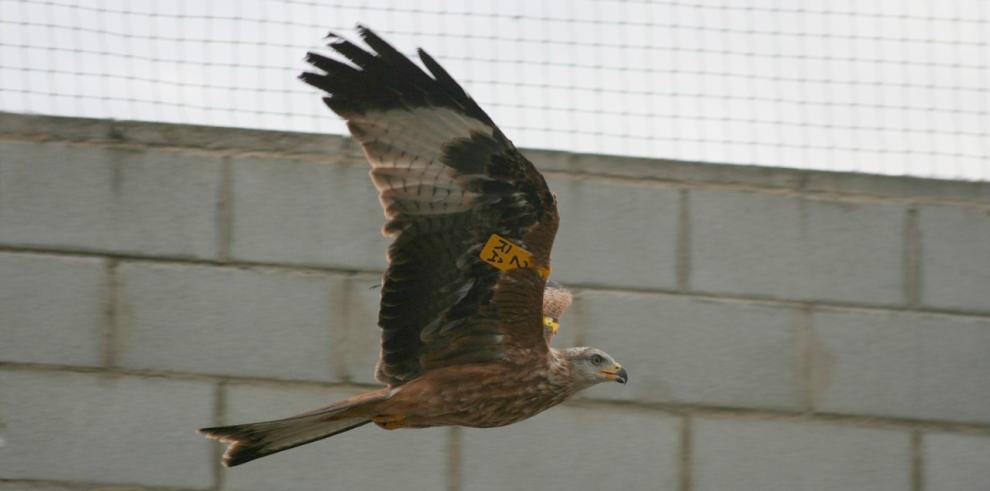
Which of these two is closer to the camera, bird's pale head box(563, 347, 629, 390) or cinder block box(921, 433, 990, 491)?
bird's pale head box(563, 347, 629, 390)

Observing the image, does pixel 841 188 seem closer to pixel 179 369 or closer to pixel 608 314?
pixel 608 314

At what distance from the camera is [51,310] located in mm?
6816

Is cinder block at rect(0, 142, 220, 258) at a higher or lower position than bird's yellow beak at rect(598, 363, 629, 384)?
higher

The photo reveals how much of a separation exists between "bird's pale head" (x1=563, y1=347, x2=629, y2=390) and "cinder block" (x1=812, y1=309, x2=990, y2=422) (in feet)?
4.57

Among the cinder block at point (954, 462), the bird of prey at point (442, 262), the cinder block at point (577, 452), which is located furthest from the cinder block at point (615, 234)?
the cinder block at point (954, 462)

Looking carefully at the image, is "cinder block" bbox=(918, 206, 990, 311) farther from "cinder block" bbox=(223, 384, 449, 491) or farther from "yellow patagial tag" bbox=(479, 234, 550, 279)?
"yellow patagial tag" bbox=(479, 234, 550, 279)

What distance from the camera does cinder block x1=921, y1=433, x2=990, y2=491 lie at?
7047 mm

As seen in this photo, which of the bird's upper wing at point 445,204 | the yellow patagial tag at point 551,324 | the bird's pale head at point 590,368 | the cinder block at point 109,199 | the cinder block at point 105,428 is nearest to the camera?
the bird's upper wing at point 445,204

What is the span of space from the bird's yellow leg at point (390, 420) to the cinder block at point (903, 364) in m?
2.15

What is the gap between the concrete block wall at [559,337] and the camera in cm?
680

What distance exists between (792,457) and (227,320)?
241 cm

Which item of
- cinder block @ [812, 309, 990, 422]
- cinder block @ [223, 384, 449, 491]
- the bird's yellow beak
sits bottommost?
cinder block @ [223, 384, 449, 491]

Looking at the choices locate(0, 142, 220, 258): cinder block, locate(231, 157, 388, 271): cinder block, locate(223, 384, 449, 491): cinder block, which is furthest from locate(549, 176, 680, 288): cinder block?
locate(0, 142, 220, 258): cinder block

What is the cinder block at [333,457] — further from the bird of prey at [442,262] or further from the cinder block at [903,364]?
the cinder block at [903,364]
